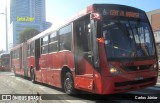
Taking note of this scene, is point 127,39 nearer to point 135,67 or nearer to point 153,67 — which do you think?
point 135,67

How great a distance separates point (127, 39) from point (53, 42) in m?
5.30

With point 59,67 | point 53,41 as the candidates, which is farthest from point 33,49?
point 59,67

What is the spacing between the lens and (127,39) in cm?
941

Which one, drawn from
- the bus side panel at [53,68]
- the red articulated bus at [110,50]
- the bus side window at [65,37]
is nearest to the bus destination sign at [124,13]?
the red articulated bus at [110,50]

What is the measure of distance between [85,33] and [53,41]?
14.1 feet

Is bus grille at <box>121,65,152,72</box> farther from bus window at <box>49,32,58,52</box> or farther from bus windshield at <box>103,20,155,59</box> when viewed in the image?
bus window at <box>49,32,58,52</box>

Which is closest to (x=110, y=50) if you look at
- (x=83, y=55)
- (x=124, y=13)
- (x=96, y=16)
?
(x=96, y=16)

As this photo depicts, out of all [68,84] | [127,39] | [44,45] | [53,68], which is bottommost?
[68,84]

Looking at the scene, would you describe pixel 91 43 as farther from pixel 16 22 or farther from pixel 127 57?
pixel 16 22

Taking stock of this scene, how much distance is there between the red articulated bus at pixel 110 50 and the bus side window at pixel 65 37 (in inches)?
1.5

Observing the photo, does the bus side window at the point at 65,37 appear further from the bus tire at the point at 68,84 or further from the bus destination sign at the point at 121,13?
the bus destination sign at the point at 121,13

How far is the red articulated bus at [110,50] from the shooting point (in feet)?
29.4

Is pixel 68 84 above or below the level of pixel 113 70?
below

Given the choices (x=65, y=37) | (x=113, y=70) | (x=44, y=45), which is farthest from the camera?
(x=44, y=45)
